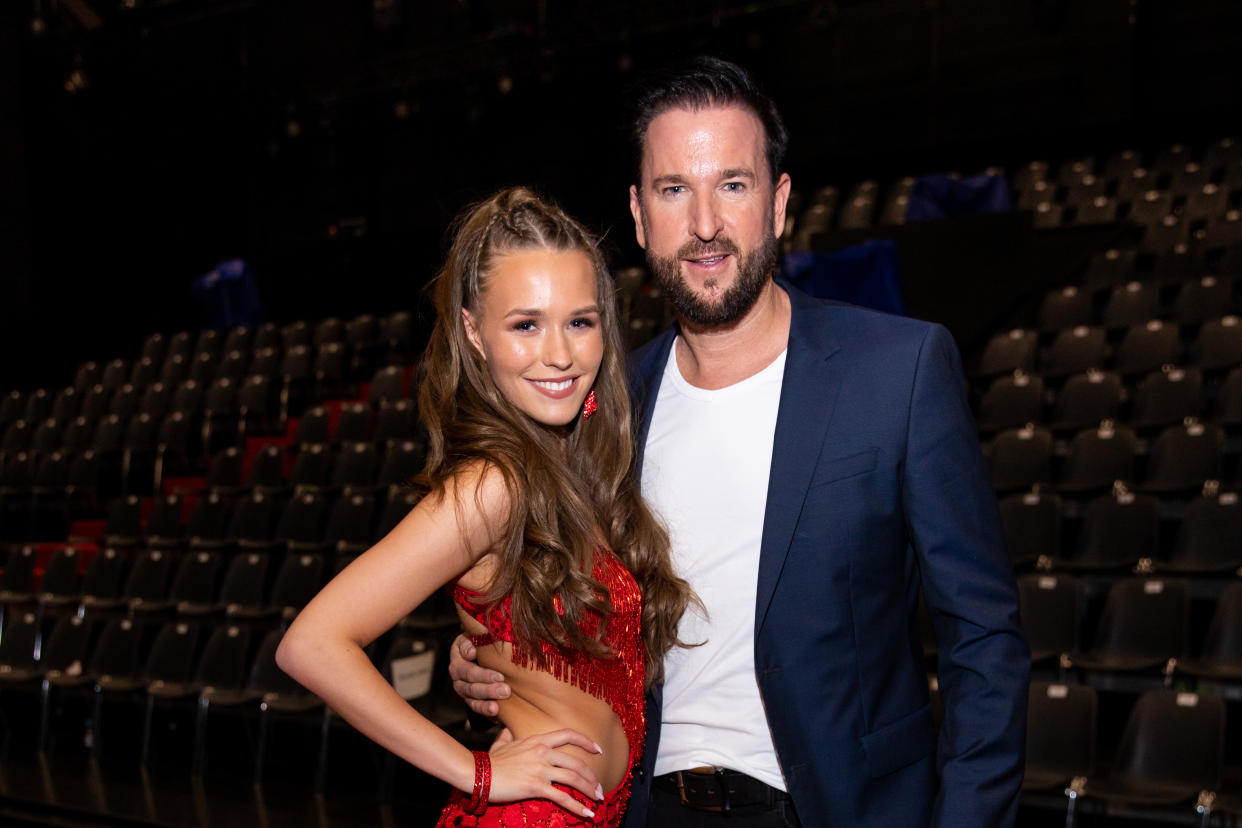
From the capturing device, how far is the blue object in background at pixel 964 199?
7.96m

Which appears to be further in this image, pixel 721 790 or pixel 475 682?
pixel 475 682

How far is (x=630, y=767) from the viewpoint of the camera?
183 centimetres

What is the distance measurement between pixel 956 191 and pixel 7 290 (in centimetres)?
1029

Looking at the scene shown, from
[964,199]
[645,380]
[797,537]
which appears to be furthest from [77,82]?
[797,537]

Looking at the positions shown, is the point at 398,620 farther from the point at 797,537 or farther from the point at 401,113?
the point at 401,113

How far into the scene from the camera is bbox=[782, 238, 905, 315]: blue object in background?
6.60 metres

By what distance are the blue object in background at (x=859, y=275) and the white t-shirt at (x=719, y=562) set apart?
485 cm

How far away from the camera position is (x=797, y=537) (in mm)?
1677

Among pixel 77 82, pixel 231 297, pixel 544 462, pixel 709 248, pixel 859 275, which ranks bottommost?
pixel 544 462

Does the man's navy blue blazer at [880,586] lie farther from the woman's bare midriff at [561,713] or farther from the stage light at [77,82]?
the stage light at [77,82]

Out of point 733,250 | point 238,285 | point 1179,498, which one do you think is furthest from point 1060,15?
point 733,250

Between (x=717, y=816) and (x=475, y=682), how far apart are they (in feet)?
1.45

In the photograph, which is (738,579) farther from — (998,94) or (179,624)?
(998,94)

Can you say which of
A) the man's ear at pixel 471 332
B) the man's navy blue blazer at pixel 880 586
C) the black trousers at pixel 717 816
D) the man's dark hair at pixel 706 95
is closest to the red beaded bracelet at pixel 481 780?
the black trousers at pixel 717 816
